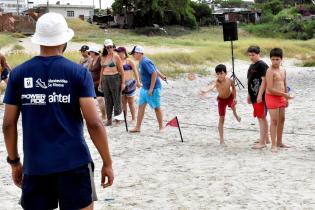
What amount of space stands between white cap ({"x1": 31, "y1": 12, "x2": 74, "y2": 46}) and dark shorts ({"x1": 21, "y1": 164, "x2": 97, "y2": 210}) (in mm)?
740

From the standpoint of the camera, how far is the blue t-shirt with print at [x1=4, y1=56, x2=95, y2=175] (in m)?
3.14

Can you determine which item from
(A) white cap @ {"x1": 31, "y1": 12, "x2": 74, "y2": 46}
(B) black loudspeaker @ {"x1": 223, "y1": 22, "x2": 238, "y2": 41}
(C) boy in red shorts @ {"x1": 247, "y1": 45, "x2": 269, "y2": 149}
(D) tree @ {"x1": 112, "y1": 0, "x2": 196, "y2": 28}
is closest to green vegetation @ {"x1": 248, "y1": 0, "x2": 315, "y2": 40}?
(D) tree @ {"x1": 112, "y1": 0, "x2": 196, "y2": 28}

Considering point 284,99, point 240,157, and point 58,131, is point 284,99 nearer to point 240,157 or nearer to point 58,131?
point 240,157

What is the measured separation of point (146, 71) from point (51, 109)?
6.27 metres

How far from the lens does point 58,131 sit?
3.18m

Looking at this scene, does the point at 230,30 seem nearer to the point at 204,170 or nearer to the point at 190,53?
the point at 190,53

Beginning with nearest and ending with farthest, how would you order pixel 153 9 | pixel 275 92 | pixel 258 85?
pixel 275 92, pixel 258 85, pixel 153 9

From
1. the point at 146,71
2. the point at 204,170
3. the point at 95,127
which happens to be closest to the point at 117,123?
the point at 146,71

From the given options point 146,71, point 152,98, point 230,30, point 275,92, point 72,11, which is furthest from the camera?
point 72,11

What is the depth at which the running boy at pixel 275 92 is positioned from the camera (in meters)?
7.66

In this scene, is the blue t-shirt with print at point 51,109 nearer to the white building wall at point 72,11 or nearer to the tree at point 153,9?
the tree at point 153,9

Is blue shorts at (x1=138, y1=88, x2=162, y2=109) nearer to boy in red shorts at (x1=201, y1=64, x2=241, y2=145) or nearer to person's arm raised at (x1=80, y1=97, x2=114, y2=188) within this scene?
boy in red shorts at (x1=201, y1=64, x2=241, y2=145)

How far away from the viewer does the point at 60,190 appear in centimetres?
319

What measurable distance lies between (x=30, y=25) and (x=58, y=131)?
166 ft
